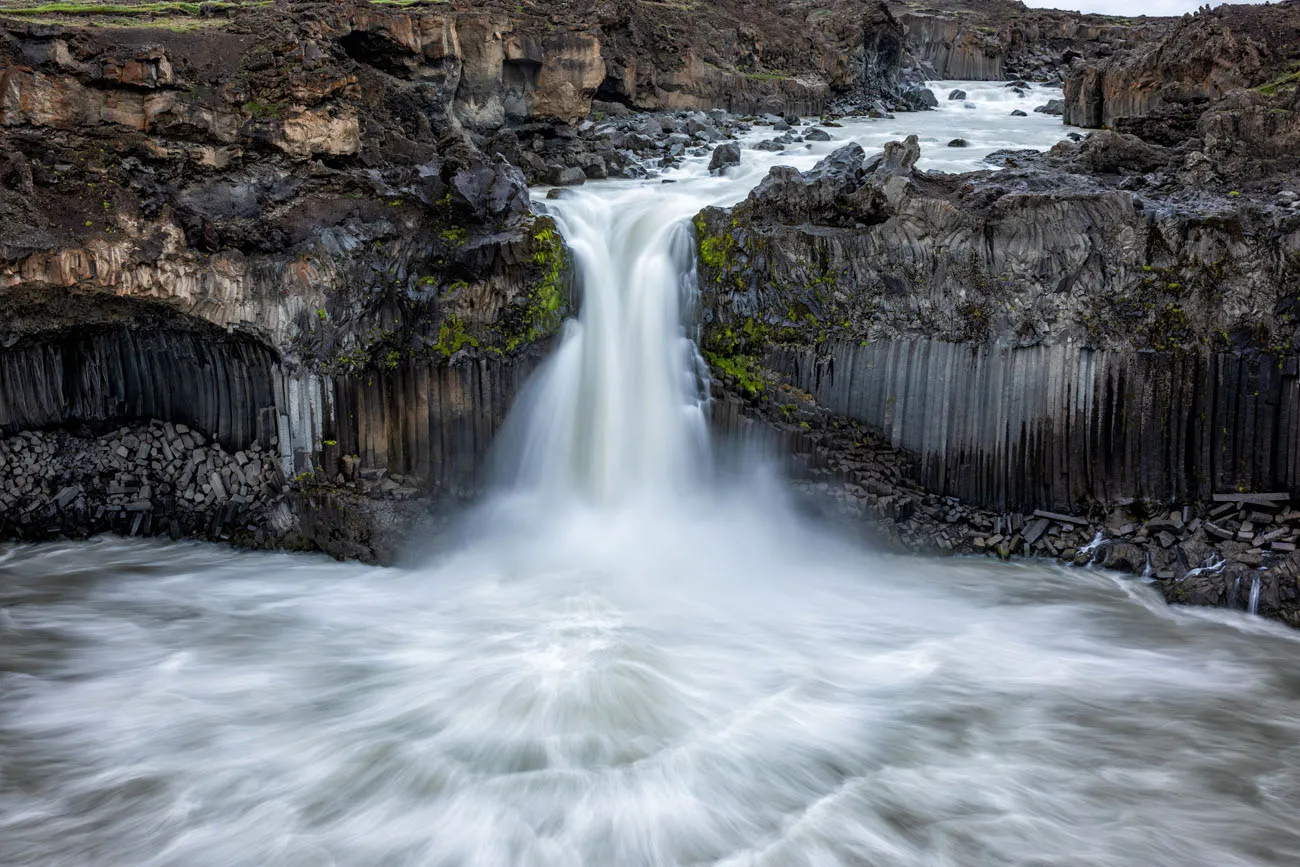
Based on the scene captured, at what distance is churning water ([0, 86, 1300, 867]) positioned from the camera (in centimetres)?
644

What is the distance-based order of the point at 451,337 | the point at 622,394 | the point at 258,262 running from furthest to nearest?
1. the point at 622,394
2. the point at 451,337
3. the point at 258,262

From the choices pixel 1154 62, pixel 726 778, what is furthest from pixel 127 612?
pixel 1154 62

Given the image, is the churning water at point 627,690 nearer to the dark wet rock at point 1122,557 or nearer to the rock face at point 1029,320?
the dark wet rock at point 1122,557

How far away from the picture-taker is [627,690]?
8188 millimetres

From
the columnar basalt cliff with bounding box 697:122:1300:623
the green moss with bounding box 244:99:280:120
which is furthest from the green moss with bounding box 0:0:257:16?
the columnar basalt cliff with bounding box 697:122:1300:623

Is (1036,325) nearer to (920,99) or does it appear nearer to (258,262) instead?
(258,262)

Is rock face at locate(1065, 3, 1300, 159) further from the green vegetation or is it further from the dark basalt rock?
the dark basalt rock

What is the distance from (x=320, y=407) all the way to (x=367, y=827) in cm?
575

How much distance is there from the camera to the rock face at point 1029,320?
33.6 ft

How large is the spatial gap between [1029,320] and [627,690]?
6460 millimetres

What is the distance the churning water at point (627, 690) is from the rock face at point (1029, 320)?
1.17 metres

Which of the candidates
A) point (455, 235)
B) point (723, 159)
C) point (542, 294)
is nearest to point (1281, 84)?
point (723, 159)

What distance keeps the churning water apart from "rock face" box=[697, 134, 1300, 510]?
46.1 inches

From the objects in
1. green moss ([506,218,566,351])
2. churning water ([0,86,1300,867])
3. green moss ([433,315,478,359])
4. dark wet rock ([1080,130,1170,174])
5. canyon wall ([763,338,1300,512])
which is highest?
dark wet rock ([1080,130,1170,174])
